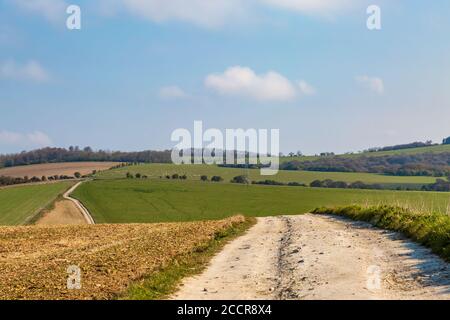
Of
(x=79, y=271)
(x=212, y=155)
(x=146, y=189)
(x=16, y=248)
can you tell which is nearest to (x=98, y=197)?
(x=146, y=189)

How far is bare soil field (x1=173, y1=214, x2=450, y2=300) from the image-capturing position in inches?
469

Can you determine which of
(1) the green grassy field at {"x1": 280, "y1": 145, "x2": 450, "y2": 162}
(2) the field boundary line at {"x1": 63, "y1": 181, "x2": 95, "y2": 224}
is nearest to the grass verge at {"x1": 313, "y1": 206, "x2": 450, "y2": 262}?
(2) the field boundary line at {"x1": 63, "y1": 181, "x2": 95, "y2": 224}

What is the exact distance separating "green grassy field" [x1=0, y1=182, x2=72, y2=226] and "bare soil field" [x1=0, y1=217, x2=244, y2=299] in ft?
176

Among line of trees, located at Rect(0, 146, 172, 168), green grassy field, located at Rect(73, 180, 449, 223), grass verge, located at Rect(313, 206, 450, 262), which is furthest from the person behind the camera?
line of trees, located at Rect(0, 146, 172, 168)

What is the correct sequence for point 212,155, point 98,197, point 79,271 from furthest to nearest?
1. point 212,155
2. point 98,197
3. point 79,271

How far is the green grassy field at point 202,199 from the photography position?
291ft

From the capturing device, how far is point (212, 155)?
179375mm

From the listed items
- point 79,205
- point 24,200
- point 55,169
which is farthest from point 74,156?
point 79,205

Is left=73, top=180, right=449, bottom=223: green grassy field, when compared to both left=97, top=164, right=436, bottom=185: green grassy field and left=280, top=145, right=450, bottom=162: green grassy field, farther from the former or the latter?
left=280, top=145, right=450, bottom=162: green grassy field

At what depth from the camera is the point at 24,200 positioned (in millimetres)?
104938

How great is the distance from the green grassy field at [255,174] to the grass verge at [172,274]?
387 ft

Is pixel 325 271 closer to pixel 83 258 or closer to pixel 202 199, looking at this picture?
pixel 83 258
